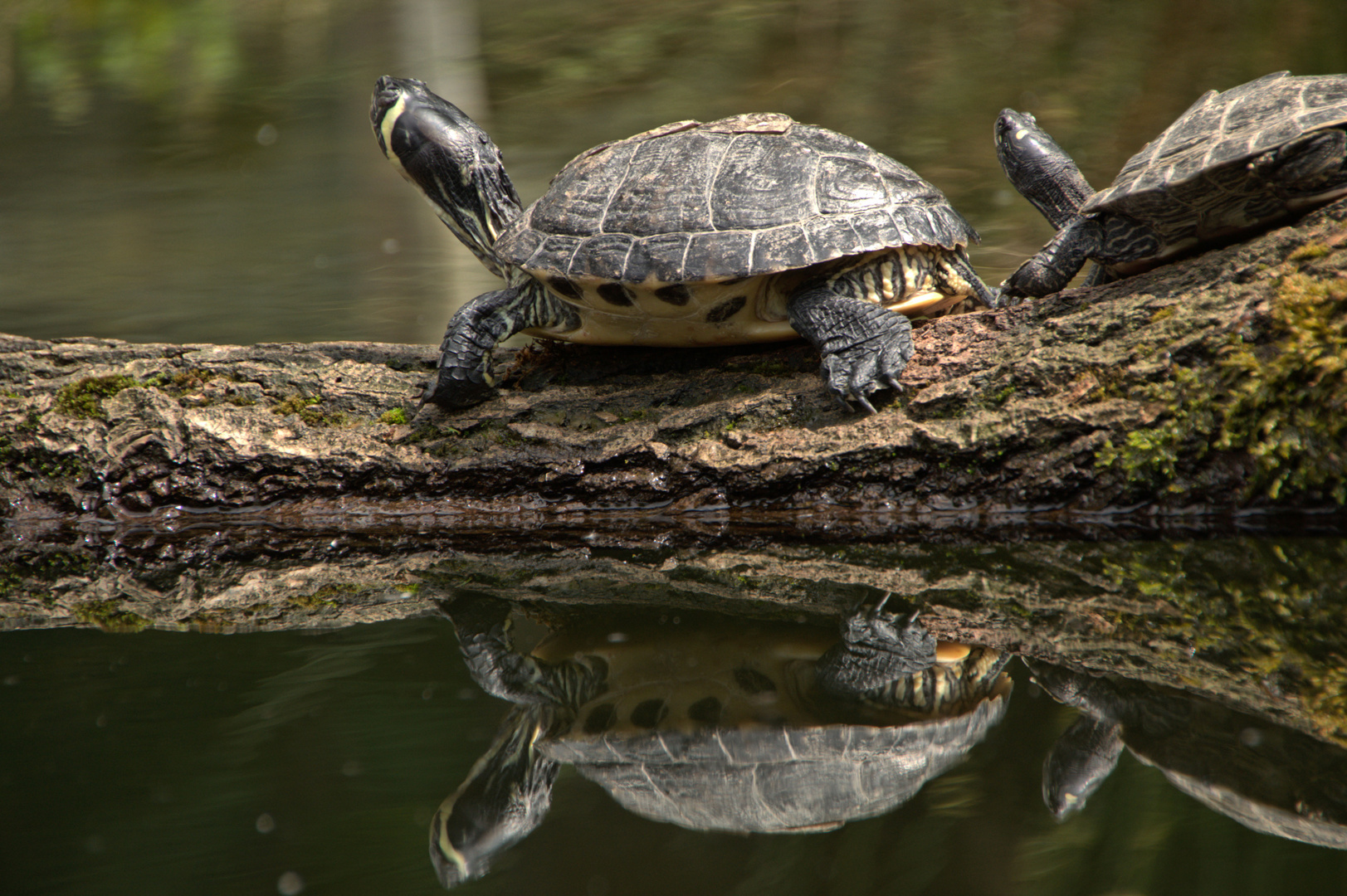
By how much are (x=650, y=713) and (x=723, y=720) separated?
13cm

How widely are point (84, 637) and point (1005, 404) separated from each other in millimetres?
2386

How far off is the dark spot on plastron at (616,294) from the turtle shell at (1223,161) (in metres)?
1.35

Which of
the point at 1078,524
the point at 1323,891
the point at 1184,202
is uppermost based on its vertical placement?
the point at 1184,202

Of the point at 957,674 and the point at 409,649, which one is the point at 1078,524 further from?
the point at 409,649

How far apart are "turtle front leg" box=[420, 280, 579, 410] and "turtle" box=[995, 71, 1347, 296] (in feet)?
5.01

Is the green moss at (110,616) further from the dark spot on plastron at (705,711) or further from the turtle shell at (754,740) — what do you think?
the dark spot on plastron at (705,711)

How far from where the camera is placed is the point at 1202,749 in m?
1.17

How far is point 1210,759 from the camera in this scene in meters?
1.15

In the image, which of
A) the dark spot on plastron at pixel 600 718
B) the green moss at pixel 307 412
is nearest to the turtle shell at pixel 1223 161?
the dark spot on plastron at pixel 600 718

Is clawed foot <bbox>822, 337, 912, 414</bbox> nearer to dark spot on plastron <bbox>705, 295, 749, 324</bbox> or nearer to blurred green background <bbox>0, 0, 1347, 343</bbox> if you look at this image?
dark spot on plastron <bbox>705, 295, 749, 324</bbox>

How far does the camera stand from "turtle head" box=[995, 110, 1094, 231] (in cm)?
292

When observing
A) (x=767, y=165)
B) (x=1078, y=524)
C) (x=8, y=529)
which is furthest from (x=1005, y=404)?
(x=8, y=529)

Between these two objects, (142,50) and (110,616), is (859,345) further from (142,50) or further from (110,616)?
(142,50)

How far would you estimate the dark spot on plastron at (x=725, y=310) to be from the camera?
2.64 meters
